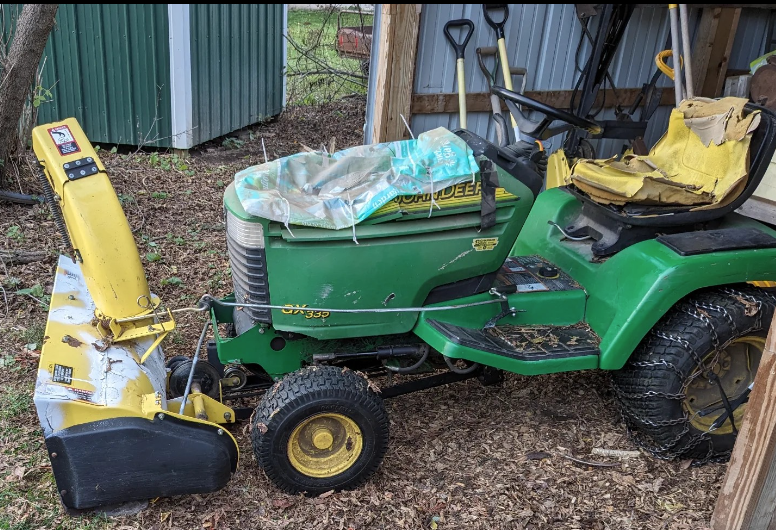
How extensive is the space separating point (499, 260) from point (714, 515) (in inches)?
47.5

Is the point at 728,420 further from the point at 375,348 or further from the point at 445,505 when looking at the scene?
the point at 375,348

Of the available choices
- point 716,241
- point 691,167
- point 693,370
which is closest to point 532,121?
point 691,167

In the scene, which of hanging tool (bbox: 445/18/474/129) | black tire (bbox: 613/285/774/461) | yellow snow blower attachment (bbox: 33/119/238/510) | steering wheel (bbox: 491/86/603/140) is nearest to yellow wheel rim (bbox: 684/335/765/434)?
black tire (bbox: 613/285/774/461)

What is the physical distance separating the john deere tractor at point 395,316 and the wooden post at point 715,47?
276cm

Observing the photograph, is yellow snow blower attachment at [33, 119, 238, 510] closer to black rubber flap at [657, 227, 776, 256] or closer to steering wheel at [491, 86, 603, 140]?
steering wheel at [491, 86, 603, 140]

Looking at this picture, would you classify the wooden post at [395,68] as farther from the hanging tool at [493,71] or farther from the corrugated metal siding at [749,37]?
the corrugated metal siding at [749,37]

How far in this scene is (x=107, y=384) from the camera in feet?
7.97

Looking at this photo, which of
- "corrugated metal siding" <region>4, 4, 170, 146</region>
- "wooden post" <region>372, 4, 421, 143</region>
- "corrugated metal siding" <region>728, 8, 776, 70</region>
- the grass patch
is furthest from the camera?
the grass patch

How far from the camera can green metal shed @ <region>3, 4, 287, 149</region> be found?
6270 mm

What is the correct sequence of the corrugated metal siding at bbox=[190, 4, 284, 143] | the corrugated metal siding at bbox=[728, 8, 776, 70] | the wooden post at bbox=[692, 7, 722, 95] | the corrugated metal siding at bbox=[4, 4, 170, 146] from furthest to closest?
the corrugated metal siding at bbox=[190, 4, 284, 143] → the corrugated metal siding at bbox=[4, 4, 170, 146] → the corrugated metal siding at bbox=[728, 8, 776, 70] → the wooden post at bbox=[692, 7, 722, 95]

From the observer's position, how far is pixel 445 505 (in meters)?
2.76

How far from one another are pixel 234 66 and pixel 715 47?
15.1ft

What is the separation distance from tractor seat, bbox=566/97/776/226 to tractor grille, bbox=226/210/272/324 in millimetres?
1471

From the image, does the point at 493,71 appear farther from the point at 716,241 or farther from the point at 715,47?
the point at 716,241
